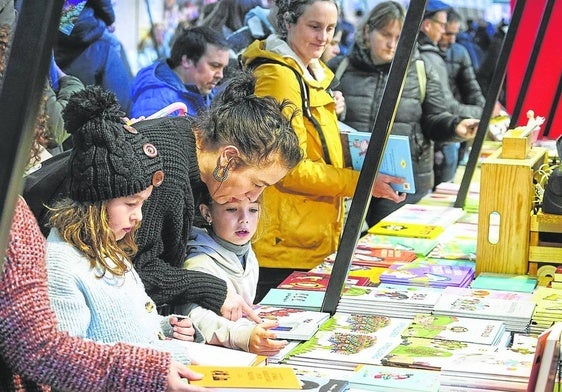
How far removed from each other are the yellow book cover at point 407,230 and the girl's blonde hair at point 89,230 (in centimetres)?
207

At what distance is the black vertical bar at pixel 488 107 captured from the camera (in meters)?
5.02

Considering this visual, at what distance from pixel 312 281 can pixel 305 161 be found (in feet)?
1.77

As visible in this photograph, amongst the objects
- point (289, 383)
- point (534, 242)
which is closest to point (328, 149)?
point (534, 242)

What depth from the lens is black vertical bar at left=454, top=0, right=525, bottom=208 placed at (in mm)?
5023

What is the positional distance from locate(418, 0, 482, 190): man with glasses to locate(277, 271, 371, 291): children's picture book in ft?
10.1

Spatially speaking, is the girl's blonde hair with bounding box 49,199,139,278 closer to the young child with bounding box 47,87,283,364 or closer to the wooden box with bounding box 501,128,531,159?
the young child with bounding box 47,87,283,364

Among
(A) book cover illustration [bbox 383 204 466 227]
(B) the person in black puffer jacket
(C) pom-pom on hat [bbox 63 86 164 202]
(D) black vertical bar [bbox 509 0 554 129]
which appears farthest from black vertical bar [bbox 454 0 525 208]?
(C) pom-pom on hat [bbox 63 86 164 202]

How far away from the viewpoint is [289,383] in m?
2.31

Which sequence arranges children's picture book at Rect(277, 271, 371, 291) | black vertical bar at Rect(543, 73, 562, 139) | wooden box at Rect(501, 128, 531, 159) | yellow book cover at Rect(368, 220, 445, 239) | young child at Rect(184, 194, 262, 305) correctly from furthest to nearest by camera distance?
1. black vertical bar at Rect(543, 73, 562, 139)
2. yellow book cover at Rect(368, 220, 445, 239)
3. wooden box at Rect(501, 128, 531, 159)
4. children's picture book at Rect(277, 271, 371, 291)
5. young child at Rect(184, 194, 262, 305)

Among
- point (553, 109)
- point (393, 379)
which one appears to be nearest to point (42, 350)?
point (393, 379)

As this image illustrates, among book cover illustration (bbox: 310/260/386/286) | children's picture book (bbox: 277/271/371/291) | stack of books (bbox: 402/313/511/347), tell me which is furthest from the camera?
book cover illustration (bbox: 310/260/386/286)

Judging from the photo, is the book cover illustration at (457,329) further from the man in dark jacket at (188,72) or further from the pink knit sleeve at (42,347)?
the man in dark jacket at (188,72)

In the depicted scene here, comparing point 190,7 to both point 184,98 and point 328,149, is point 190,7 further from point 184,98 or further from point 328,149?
point 328,149

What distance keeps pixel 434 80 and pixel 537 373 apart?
3.77 meters
